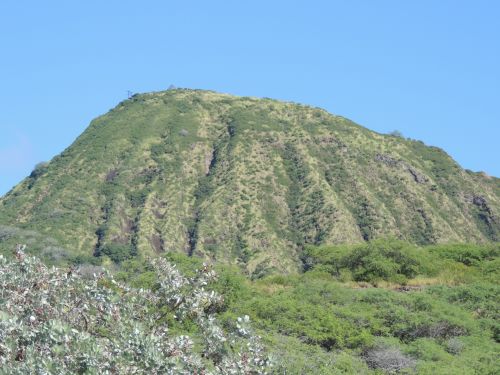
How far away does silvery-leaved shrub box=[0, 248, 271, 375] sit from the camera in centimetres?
1132

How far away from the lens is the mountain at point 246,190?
4734 inches

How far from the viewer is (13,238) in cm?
10788

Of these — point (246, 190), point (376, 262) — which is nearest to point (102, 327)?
point (376, 262)

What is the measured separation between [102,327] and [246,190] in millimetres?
114105

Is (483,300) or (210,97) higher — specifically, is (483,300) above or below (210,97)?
below

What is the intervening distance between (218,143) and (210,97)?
1034 inches

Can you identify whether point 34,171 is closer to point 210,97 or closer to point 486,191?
point 210,97

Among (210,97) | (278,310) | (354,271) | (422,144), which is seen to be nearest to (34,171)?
(210,97)

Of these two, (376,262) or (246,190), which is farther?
(246,190)

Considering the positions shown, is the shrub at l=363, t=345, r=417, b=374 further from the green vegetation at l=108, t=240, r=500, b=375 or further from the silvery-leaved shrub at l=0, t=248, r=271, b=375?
the silvery-leaved shrub at l=0, t=248, r=271, b=375

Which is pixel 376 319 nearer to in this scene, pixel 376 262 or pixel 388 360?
pixel 388 360

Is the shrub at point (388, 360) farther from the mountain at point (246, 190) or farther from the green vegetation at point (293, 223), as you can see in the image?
the mountain at point (246, 190)

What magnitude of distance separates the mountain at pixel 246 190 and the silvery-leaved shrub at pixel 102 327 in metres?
94.2

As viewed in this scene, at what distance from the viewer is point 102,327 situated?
46.5 feet
